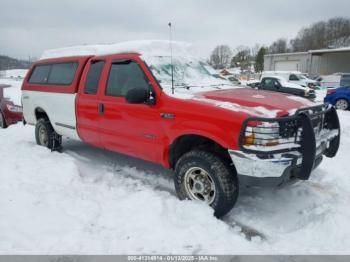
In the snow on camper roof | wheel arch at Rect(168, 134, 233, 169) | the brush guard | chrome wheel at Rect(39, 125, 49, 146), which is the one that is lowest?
chrome wheel at Rect(39, 125, 49, 146)

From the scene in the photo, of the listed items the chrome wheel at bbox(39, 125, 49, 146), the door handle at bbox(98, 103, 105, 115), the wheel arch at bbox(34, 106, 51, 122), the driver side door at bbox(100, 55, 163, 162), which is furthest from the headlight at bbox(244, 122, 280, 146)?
the wheel arch at bbox(34, 106, 51, 122)

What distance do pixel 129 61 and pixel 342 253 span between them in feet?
11.3

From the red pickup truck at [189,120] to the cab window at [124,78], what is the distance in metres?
0.01

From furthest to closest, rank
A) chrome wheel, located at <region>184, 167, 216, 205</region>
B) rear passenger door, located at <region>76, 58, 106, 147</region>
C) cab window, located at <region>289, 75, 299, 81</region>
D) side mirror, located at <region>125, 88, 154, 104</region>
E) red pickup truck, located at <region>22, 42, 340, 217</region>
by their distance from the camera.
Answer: cab window, located at <region>289, 75, 299, 81</region> < rear passenger door, located at <region>76, 58, 106, 147</region> < side mirror, located at <region>125, 88, 154, 104</region> < chrome wheel, located at <region>184, 167, 216, 205</region> < red pickup truck, located at <region>22, 42, 340, 217</region>

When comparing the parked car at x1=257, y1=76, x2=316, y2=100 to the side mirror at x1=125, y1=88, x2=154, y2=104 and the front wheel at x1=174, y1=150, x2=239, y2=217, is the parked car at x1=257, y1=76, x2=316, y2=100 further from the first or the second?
the front wheel at x1=174, y1=150, x2=239, y2=217

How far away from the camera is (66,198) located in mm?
3855

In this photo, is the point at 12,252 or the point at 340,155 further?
the point at 340,155

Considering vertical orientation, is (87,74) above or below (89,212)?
above

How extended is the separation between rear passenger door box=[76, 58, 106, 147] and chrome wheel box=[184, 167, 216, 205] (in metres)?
1.83

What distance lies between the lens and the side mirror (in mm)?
3734

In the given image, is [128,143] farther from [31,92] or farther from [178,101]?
[31,92]

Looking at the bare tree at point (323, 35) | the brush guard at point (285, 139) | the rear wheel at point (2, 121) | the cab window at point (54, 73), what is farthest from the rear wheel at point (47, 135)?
the bare tree at point (323, 35)

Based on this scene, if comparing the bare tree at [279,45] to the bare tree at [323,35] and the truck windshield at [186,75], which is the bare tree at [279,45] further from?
the truck windshield at [186,75]

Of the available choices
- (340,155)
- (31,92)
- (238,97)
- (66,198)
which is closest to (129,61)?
(238,97)
